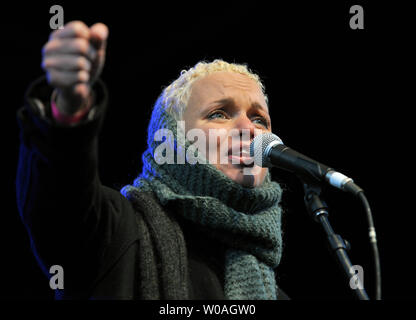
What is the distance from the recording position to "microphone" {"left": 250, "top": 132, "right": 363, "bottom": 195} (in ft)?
3.94

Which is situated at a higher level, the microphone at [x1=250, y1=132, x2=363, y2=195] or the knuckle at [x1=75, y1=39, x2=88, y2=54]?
the knuckle at [x1=75, y1=39, x2=88, y2=54]

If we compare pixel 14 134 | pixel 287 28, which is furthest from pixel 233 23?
pixel 14 134

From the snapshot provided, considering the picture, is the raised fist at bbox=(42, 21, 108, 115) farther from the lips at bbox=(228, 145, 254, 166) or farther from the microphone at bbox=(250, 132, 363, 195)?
the lips at bbox=(228, 145, 254, 166)

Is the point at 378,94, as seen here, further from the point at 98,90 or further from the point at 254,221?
the point at 98,90

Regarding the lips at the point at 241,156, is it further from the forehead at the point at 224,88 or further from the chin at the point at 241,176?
the forehead at the point at 224,88

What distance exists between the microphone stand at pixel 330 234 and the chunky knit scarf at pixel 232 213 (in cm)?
32

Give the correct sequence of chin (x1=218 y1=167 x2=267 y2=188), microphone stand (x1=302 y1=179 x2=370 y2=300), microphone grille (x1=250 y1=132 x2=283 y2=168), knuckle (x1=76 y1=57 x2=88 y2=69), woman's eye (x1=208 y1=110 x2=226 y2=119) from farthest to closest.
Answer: woman's eye (x1=208 y1=110 x2=226 y2=119)
chin (x1=218 y1=167 x2=267 y2=188)
microphone grille (x1=250 y1=132 x2=283 y2=168)
microphone stand (x1=302 y1=179 x2=370 y2=300)
knuckle (x1=76 y1=57 x2=88 y2=69)

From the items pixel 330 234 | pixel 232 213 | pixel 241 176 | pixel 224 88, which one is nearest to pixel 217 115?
pixel 224 88

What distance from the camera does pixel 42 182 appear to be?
3.74ft

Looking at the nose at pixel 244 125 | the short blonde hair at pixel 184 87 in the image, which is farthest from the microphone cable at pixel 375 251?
the short blonde hair at pixel 184 87

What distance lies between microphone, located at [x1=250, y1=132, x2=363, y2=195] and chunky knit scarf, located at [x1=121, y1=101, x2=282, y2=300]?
151 millimetres

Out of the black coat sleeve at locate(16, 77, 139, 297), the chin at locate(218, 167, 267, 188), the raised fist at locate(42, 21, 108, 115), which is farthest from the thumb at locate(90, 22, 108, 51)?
the chin at locate(218, 167, 267, 188)

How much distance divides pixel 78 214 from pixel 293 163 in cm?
58

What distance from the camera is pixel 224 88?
1.80 m
